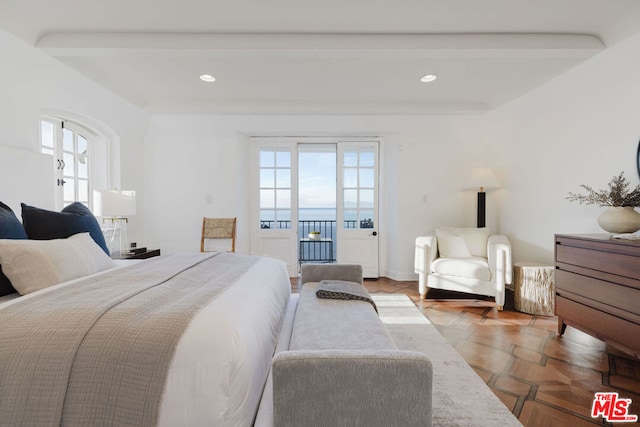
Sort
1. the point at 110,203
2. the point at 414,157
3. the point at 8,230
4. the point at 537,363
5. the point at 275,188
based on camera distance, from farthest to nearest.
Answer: the point at 275,188
the point at 414,157
the point at 110,203
the point at 537,363
the point at 8,230

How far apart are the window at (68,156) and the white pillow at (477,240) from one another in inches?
179

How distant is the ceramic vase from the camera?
224 centimetres

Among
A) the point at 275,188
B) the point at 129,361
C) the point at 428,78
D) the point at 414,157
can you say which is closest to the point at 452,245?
the point at 414,157

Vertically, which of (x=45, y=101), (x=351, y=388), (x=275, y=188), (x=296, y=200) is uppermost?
(x=45, y=101)

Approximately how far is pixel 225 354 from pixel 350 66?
280 centimetres

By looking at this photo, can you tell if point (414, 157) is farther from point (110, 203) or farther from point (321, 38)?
point (110, 203)

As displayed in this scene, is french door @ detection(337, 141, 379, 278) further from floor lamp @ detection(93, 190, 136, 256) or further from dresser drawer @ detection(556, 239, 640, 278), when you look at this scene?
floor lamp @ detection(93, 190, 136, 256)

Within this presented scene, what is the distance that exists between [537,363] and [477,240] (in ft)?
6.53

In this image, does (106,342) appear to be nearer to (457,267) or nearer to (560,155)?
(457,267)

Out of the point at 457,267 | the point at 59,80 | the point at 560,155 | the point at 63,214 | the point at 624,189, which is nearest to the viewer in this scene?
the point at 63,214

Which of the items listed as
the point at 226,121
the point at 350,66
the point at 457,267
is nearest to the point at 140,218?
the point at 226,121

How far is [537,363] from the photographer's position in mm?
2111

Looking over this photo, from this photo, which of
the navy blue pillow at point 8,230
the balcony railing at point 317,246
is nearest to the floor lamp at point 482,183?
the balcony railing at point 317,246

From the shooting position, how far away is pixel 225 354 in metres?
1.03
